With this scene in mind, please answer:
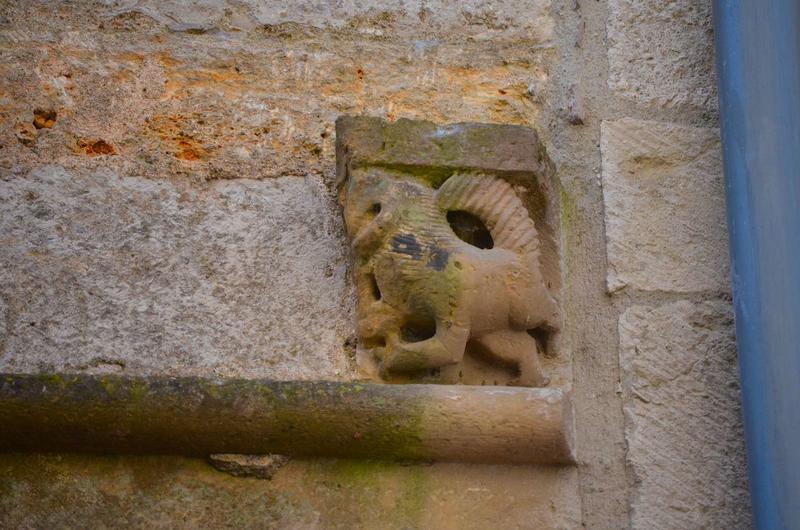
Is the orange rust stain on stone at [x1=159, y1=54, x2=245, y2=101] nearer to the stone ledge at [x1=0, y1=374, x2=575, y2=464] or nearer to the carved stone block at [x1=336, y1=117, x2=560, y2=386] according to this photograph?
the carved stone block at [x1=336, y1=117, x2=560, y2=386]

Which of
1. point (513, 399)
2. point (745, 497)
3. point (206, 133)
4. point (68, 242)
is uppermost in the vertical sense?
point (206, 133)

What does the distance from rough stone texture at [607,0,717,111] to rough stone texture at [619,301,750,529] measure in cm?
41

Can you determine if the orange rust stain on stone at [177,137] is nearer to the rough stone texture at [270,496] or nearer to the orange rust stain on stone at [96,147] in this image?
the orange rust stain on stone at [96,147]

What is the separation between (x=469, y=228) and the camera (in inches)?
75.2

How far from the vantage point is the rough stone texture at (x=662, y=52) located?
82.4 inches

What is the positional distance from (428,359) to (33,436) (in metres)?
0.61

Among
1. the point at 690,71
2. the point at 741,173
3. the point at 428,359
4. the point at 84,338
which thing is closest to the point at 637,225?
the point at 741,173

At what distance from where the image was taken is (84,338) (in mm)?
1876

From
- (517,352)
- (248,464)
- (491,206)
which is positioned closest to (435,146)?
(491,206)

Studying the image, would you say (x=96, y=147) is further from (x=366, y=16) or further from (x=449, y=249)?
(x=449, y=249)

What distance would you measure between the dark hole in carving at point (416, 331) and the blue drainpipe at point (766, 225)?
0.49 meters

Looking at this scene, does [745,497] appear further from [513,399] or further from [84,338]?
[84,338]

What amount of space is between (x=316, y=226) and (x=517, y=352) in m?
0.42

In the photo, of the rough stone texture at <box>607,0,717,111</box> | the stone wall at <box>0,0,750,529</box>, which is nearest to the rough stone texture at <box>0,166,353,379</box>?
the stone wall at <box>0,0,750,529</box>
